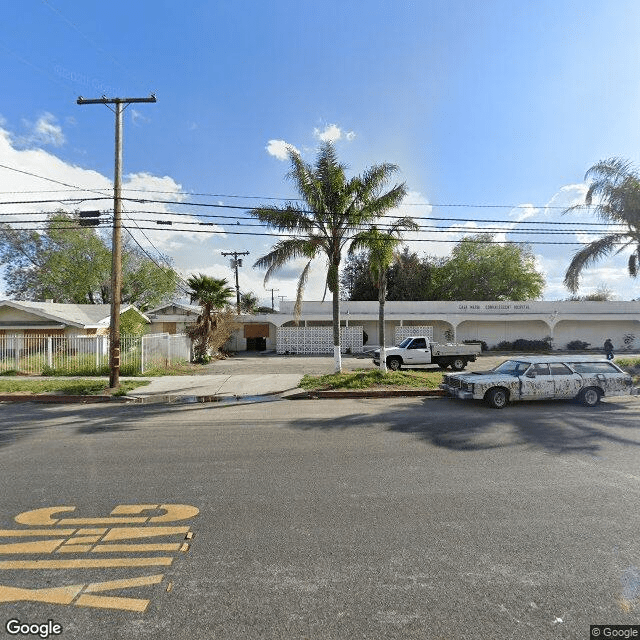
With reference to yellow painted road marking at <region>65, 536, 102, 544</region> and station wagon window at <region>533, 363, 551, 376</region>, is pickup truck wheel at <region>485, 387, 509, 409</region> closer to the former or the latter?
station wagon window at <region>533, 363, 551, 376</region>

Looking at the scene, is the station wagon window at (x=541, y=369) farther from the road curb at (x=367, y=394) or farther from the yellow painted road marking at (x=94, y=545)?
the yellow painted road marking at (x=94, y=545)

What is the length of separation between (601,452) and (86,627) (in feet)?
23.4

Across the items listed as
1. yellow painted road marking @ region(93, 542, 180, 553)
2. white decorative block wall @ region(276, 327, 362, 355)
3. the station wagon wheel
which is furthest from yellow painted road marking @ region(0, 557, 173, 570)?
white decorative block wall @ region(276, 327, 362, 355)

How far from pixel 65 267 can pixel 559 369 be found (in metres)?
36.2

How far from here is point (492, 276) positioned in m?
40.5

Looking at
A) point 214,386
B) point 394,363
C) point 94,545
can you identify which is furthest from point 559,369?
point 214,386

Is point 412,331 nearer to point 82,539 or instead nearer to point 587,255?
point 587,255

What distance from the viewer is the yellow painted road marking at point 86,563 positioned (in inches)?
124

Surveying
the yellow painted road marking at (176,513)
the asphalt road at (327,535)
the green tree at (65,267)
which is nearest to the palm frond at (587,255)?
the asphalt road at (327,535)

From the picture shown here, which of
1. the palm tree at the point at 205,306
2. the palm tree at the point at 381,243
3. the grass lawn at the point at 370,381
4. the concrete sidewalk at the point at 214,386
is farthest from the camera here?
the palm tree at the point at 205,306

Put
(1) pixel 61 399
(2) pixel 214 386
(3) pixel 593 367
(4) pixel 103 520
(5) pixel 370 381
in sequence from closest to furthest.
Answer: (4) pixel 103 520, (3) pixel 593 367, (1) pixel 61 399, (5) pixel 370 381, (2) pixel 214 386

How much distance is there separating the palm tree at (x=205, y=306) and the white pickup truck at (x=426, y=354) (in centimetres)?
1031

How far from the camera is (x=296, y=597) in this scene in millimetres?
2783

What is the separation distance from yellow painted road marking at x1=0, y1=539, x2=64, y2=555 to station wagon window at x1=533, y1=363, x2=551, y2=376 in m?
10.4
